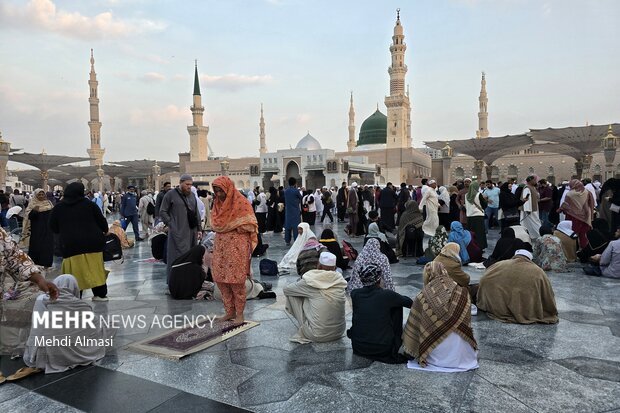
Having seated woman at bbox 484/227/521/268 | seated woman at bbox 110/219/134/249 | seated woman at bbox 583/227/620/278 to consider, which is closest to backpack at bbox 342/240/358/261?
seated woman at bbox 484/227/521/268

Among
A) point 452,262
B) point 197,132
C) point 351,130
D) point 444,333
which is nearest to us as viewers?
point 444,333

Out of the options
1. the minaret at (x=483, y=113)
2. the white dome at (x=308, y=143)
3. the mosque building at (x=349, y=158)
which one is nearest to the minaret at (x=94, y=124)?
the mosque building at (x=349, y=158)

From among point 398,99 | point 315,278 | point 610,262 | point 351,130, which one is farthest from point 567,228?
point 351,130

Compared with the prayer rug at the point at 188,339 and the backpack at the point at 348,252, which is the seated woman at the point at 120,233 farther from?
the prayer rug at the point at 188,339

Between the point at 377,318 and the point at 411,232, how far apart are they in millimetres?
4164

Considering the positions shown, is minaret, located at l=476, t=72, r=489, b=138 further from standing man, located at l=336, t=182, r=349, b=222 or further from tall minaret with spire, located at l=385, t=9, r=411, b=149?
standing man, located at l=336, t=182, r=349, b=222

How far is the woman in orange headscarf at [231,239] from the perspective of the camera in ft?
11.6

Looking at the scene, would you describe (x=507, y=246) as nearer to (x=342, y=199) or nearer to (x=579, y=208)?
(x=579, y=208)

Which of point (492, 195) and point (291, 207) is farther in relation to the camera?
point (492, 195)

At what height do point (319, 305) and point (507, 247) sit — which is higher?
point (507, 247)

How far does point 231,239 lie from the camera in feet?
11.7

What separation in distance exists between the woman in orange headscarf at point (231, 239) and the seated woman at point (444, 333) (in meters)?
1.52

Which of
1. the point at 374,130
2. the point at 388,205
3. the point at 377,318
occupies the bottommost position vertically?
the point at 377,318

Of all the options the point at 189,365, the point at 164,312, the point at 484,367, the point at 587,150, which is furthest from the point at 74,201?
the point at 587,150
